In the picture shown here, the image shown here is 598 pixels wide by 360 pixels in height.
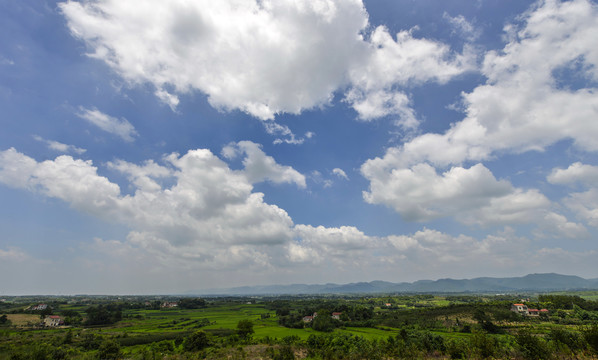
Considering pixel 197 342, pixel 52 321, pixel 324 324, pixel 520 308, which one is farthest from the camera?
pixel 520 308

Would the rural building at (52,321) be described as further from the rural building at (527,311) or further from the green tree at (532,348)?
the rural building at (527,311)

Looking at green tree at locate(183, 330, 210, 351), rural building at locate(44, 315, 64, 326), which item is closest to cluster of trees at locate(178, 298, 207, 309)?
rural building at locate(44, 315, 64, 326)

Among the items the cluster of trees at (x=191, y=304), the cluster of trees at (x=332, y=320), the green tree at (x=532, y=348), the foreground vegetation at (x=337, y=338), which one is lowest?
the cluster of trees at (x=191, y=304)

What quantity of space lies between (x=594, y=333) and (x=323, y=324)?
68505mm

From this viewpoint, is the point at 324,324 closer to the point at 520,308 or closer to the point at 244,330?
the point at 244,330

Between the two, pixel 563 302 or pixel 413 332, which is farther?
pixel 563 302

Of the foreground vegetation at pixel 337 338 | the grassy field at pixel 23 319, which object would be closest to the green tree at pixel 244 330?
the foreground vegetation at pixel 337 338

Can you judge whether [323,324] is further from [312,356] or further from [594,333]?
[594,333]

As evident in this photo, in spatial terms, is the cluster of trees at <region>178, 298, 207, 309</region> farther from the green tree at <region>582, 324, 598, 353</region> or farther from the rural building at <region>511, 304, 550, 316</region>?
the green tree at <region>582, 324, 598, 353</region>

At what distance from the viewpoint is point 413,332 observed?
76125 millimetres

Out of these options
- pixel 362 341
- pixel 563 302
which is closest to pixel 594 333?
pixel 362 341

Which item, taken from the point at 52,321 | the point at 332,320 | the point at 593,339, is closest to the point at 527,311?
the point at 332,320

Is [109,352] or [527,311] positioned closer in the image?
Result: [109,352]

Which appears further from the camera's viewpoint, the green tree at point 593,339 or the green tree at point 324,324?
the green tree at point 324,324
